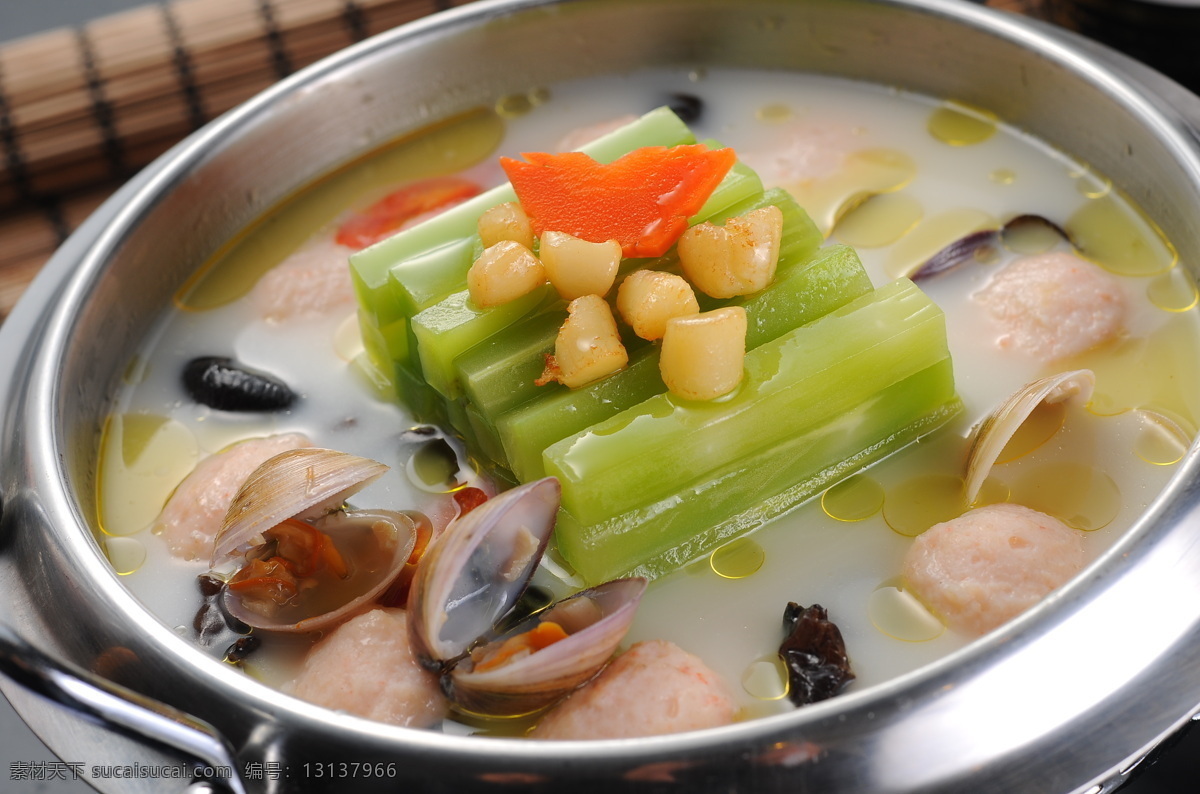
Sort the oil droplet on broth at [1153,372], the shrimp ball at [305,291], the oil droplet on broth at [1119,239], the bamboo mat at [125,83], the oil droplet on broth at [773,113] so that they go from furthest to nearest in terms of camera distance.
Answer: the bamboo mat at [125,83]
the oil droplet on broth at [773,113]
the shrimp ball at [305,291]
the oil droplet on broth at [1119,239]
the oil droplet on broth at [1153,372]

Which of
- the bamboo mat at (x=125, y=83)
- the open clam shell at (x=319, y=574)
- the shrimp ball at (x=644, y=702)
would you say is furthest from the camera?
the bamboo mat at (x=125, y=83)

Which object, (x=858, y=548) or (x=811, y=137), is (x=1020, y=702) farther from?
(x=811, y=137)

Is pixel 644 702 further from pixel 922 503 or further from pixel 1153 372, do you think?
pixel 1153 372

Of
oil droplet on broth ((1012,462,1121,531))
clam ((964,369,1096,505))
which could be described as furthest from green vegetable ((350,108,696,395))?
oil droplet on broth ((1012,462,1121,531))

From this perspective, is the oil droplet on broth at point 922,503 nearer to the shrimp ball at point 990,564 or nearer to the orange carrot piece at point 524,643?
the shrimp ball at point 990,564

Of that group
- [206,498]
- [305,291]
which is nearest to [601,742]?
[206,498]

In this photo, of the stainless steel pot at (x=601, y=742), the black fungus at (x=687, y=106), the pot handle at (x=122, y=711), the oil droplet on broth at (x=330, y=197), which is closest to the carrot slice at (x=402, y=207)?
the oil droplet on broth at (x=330, y=197)
